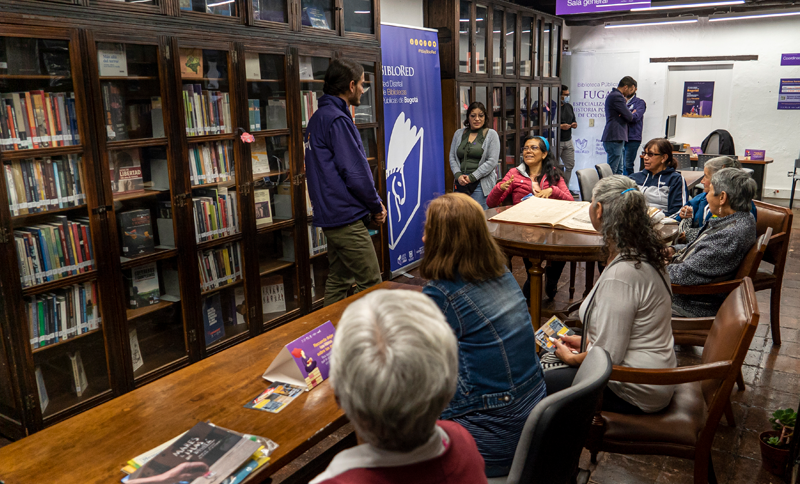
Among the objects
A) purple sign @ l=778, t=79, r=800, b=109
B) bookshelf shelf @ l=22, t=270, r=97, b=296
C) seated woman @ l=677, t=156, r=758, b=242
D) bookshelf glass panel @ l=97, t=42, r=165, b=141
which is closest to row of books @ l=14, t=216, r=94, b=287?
bookshelf shelf @ l=22, t=270, r=97, b=296

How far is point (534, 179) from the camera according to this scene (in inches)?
181

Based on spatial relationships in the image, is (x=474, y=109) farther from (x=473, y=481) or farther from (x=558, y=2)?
(x=473, y=481)

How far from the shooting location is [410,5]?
5.74m

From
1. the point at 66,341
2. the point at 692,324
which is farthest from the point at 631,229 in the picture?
the point at 66,341

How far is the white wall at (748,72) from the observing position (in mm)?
9016

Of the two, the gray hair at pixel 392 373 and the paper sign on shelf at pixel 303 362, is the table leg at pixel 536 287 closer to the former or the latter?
the paper sign on shelf at pixel 303 362

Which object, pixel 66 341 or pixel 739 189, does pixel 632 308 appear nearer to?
pixel 739 189

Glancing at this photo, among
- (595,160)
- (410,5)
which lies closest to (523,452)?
(410,5)

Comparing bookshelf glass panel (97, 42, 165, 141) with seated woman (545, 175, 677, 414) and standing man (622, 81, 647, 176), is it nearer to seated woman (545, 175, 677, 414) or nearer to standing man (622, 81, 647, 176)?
seated woman (545, 175, 677, 414)

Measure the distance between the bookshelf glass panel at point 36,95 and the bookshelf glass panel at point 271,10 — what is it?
128 centimetres

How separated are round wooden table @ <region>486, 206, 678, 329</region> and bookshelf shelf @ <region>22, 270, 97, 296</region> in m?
2.13

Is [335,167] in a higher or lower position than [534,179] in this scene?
higher

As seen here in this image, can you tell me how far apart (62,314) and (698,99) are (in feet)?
32.5

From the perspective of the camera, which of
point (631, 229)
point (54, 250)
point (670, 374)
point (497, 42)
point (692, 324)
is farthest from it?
point (497, 42)
